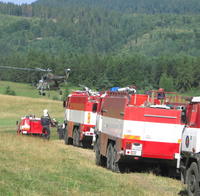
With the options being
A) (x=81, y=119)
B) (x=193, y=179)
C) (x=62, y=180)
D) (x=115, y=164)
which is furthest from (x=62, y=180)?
(x=81, y=119)

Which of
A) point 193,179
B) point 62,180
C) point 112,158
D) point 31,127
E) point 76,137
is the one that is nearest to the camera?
point 193,179

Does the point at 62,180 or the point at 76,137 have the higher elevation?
the point at 62,180

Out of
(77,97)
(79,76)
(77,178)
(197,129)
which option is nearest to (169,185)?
(77,178)

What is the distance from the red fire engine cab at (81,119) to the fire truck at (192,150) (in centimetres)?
1299

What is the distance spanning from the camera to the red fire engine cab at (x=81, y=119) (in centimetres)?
2862

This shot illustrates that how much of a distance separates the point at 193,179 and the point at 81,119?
1686cm

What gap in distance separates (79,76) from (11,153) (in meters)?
156

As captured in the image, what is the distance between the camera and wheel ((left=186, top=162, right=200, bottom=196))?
40.4 feet

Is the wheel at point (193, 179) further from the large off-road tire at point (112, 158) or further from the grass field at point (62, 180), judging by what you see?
the large off-road tire at point (112, 158)

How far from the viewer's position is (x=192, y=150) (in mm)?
12836

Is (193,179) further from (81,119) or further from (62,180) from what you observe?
(81,119)

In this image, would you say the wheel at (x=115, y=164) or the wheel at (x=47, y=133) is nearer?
the wheel at (x=115, y=164)

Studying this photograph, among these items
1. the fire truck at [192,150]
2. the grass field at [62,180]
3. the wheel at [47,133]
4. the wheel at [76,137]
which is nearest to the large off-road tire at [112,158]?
the grass field at [62,180]

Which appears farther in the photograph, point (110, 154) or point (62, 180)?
point (110, 154)
